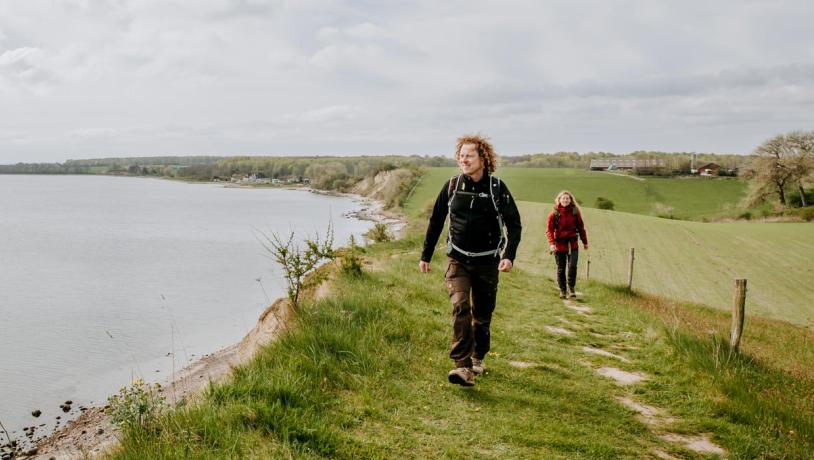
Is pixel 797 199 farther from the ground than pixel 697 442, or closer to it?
farther from the ground

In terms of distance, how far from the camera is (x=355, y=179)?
154m

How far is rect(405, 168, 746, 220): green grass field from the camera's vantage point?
66.6 meters

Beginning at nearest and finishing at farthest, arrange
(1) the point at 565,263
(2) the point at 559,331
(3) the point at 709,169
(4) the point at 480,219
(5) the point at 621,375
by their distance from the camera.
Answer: (4) the point at 480,219 → (5) the point at 621,375 → (2) the point at 559,331 → (1) the point at 565,263 → (3) the point at 709,169

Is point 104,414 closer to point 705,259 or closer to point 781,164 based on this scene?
point 705,259

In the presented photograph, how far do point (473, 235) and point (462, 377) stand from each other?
1.41 meters

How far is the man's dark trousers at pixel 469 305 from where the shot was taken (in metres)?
5.21

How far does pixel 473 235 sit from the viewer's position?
522cm

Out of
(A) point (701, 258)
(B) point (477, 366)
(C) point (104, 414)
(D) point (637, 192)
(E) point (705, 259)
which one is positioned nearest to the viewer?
(B) point (477, 366)

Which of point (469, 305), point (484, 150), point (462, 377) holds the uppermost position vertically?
point (484, 150)

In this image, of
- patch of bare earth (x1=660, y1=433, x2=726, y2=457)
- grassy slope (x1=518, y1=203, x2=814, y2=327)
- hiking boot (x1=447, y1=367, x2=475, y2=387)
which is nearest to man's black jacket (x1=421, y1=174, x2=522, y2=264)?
hiking boot (x1=447, y1=367, x2=475, y2=387)

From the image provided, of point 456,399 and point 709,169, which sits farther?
point 709,169

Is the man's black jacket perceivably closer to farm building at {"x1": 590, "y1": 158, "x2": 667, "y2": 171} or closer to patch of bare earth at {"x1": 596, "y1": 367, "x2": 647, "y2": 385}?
patch of bare earth at {"x1": 596, "y1": 367, "x2": 647, "y2": 385}

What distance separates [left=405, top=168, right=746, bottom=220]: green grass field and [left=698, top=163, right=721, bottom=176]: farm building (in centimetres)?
461

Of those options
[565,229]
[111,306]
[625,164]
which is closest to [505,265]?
[565,229]
